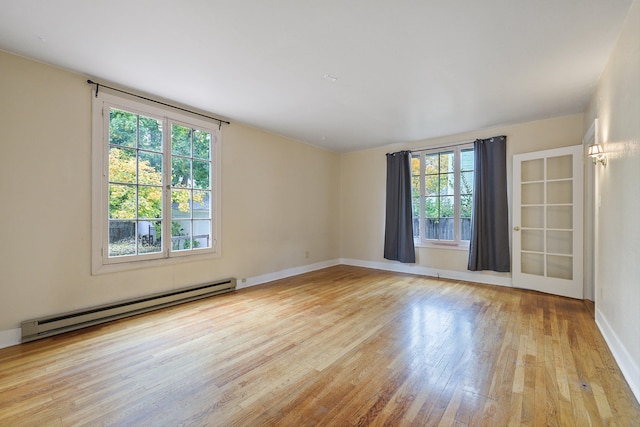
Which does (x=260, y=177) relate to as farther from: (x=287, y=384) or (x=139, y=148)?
(x=287, y=384)

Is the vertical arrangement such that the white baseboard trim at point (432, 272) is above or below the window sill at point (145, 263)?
below

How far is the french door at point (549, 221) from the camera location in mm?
3922

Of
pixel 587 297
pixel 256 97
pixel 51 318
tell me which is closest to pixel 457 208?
pixel 587 297

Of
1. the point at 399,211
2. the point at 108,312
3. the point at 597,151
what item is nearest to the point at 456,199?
the point at 399,211

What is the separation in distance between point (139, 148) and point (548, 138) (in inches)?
224

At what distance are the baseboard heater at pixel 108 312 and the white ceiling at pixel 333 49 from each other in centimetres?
243

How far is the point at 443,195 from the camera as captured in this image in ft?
17.4

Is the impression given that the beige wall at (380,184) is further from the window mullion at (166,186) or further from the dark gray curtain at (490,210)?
the window mullion at (166,186)

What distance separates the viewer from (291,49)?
2.47 m

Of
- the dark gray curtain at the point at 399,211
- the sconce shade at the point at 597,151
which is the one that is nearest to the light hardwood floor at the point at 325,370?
the sconce shade at the point at 597,151

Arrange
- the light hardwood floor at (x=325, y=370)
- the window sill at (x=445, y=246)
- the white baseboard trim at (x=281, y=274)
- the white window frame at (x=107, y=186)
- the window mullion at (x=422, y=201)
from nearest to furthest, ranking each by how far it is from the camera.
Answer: the light hardwood floor at (x=325, y=370) < the white window frame at (x=107, y=186) < the white baseboard trim at (x=281, y=274) < the window sill at (x=445, y=246) < the window mullion at (x=422, y=201)

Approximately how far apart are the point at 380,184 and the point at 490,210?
2127mm

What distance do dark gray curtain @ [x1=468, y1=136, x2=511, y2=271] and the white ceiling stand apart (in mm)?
950

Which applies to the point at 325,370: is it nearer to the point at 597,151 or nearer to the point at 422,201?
the point at 597,151
